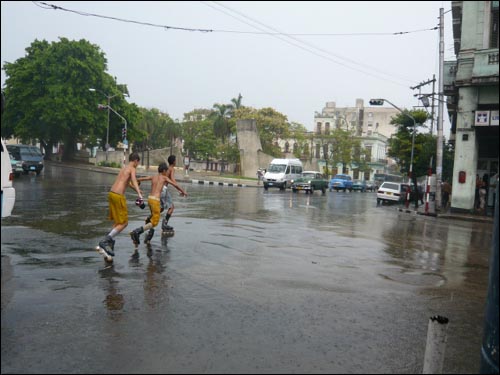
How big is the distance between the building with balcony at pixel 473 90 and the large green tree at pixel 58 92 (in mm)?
40604

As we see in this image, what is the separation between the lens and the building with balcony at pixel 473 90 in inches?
866

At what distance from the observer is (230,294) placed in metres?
6.39

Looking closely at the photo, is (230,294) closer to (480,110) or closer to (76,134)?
(480,110)

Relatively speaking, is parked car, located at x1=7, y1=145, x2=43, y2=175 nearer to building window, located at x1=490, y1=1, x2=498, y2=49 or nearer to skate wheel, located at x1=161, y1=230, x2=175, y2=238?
skate wheel, located at x1=161, y1=230, x2=175, y2=238

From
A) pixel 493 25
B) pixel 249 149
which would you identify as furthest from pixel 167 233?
pixel 249 149

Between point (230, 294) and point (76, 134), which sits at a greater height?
point (76, 134)

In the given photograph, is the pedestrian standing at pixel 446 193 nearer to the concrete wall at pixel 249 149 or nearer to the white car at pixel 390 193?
the white car at pixel 390 193

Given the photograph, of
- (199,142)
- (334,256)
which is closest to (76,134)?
(199,142)

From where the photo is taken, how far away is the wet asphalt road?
4.27 m

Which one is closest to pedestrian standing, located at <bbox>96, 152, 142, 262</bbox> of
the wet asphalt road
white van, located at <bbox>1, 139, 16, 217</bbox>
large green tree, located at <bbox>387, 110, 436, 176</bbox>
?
the wet asphalt road

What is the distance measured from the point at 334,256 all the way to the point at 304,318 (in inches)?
175

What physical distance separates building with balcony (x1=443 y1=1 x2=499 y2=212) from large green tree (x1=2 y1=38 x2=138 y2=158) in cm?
4060

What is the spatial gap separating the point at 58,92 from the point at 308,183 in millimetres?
30371

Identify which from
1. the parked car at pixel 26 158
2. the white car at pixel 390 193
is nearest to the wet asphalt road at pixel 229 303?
the white car at pixel 390 193
